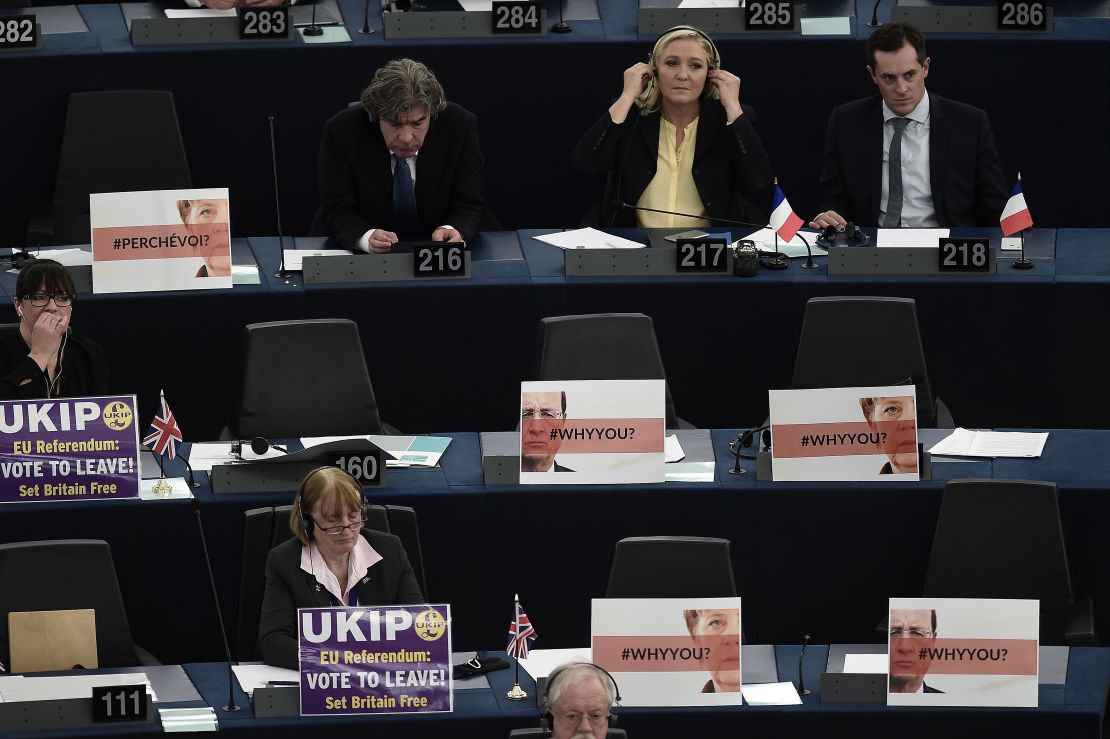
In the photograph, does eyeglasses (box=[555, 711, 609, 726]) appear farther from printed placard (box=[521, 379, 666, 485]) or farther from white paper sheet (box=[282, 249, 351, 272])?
white paper sheet (box=[282, 249, 351, 272])

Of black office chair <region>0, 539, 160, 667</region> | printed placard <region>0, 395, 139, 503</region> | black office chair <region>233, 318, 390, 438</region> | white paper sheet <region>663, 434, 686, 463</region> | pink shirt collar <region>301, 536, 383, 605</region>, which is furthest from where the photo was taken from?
black office chair <region>233, 318, 390, 438</region>

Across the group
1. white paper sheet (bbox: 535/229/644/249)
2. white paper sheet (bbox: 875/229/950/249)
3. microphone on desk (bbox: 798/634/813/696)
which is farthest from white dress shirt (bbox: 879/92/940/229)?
microphone on desk (bbox: 798/634/813/696)

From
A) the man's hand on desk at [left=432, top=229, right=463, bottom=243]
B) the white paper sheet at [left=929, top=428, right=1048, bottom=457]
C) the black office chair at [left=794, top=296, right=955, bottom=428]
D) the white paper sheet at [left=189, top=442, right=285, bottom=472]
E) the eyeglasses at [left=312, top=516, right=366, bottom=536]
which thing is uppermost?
the man's hand on desk at [left=432, top=229, right=463, bottom=243]

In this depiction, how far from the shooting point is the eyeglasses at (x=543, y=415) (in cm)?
596

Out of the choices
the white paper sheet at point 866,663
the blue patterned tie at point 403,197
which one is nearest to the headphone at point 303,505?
the white paper sheet at point 866,663

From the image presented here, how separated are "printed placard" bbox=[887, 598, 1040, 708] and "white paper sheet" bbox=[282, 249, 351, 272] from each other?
8.13ft

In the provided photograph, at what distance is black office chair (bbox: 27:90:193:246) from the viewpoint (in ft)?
Answer: 25.3

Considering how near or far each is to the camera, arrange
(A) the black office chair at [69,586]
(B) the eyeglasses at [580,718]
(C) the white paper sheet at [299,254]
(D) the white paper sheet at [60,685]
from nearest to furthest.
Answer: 1. (B) the eyeglasses at [580,718]
2. (D) the white paper sheet at [60,685]
3. (A) the black office chair at [69,586]
4. (C) the white paper sheet at [299,254]

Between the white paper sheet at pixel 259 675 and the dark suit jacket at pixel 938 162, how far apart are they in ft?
9.33

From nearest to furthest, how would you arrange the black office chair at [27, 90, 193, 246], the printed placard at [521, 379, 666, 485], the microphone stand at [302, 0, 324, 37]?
the printed placard at [521, 379, 666, 485], the black office chair at [27, 90, 193, 246], the microphone stand at [302, 0, 324, 37]

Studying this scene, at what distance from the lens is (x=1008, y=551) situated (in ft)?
19.7

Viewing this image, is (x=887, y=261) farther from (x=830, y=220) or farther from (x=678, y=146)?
(x=678, y=146)

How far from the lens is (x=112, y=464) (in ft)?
19.4

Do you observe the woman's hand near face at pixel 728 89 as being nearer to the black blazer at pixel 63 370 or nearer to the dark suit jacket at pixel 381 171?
the dark suit jacket at pixel 381 171
